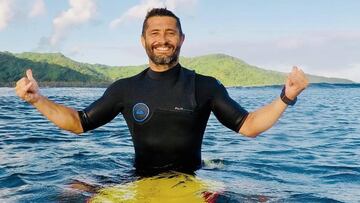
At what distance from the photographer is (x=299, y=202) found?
19.1 feet

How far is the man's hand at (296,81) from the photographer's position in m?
4.46

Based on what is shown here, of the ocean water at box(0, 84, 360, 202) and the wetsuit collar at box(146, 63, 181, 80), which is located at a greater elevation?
the wetsuit collar at box(146, 63, 181, 80)

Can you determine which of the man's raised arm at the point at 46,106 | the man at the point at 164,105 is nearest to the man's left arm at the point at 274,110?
the man at the point at 164,105

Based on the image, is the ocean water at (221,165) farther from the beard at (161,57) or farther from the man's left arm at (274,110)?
the beard at (161,57)

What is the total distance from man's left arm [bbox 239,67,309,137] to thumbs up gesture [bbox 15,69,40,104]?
2371 mm

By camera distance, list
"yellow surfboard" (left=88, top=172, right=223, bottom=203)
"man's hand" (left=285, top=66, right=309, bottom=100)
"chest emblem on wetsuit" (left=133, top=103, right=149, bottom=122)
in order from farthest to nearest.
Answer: "chest emblem on wetsuit" (left=133, top=103, right=149, bottom=122)
"yellow surfboard" (left=88, top=172, right=223, bottom=203)
"man's hand" (left=285, top=66, right=309, bottom=100)

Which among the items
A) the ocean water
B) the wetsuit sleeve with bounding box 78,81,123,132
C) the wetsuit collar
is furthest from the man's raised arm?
the wetsuit collar

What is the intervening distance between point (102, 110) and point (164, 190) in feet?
4.35

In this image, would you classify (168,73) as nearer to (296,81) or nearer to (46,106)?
(46,106)

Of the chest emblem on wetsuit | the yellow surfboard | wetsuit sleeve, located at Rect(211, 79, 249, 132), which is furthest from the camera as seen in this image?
the chest emblem on wetsuit

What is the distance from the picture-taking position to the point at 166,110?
5.74m

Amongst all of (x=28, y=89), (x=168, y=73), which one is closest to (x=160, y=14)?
(x=168, y=73)

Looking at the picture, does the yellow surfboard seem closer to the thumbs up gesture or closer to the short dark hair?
the thumbs up gesture

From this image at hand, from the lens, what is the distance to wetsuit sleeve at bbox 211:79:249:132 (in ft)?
17.9
